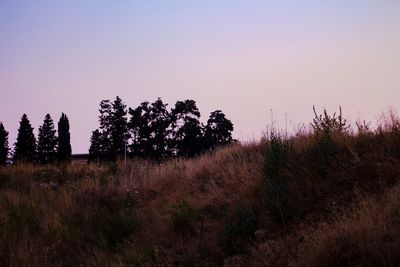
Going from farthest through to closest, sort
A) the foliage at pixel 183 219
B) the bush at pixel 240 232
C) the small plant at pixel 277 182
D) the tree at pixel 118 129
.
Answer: the tree at pixel 118 129, the foliage at pixel 183 219, the small plant at pixel 277 182, the bush at pixel 240 232

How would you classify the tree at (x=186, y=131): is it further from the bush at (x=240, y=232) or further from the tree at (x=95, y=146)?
the bush at (x=240, y=232)

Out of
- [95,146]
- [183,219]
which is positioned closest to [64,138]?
[95,146]

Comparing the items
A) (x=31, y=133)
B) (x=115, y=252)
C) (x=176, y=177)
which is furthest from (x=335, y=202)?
(x=31, y=133)

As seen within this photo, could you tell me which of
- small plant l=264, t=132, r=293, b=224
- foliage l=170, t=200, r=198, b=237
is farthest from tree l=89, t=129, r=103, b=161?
small plant l=264, t=132, r=293, b=224

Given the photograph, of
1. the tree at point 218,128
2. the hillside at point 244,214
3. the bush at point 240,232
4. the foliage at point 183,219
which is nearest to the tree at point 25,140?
the tree at point 218,128

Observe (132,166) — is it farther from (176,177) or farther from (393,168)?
A: (393,168)

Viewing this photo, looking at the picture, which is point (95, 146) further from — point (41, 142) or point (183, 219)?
point (183, 219)

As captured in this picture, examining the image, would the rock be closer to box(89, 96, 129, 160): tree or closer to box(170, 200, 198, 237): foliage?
box(170, 200, 198, 237): foliage

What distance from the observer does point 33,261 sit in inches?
382

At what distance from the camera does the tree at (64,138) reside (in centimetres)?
4362

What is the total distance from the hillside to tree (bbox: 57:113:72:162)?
29.9 meters

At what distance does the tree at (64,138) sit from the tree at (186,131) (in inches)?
433

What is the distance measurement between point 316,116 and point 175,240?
4046mm

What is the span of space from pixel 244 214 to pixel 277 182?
1.03m
